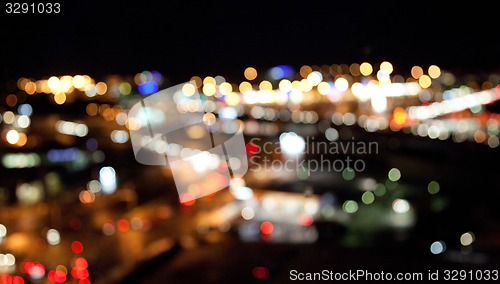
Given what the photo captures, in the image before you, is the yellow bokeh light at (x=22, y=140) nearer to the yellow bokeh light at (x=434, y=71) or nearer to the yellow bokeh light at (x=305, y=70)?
the yellow bokeh light at (x=305, y=70)

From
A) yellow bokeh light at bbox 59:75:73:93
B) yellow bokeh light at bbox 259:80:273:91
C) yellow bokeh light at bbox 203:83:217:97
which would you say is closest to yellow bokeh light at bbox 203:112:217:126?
yellow bokeh light at bbox 203:83:217:97

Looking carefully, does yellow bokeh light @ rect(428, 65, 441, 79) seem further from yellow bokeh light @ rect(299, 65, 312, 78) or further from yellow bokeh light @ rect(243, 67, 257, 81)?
yellow bokeh light @ rect(243, 67, 257, 81)

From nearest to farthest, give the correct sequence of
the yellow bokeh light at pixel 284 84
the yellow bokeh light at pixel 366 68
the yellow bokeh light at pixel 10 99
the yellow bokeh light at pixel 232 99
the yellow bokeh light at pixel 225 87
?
the yellow bokeh light at pixel 366 68 → the yellow bokeh light at pixel 10 99 → the yellow bokeh light at pixel 225 87 → the yellow bokeh light at pixel 284 84 → the yellow bokeh light at pixel 232 99

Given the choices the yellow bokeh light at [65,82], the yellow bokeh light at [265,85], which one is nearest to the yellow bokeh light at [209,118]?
the yellow bokeh light at [265,85]

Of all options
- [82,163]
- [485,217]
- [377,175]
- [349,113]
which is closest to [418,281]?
[485,217]

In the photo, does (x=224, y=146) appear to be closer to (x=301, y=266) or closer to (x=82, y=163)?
(x=301, y=266)
